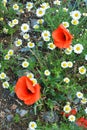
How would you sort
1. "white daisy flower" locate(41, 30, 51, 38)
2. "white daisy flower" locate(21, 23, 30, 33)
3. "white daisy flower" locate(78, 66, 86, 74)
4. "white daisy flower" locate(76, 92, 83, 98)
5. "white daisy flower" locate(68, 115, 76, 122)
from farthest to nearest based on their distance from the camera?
"white daisy flower" locate(21, 23, 30, 33) < "white daisy flower" locate(41, 30, 51, 38) < "white daisy flower" locate(78, 66, 86, 74) < "white daisy flower" locate(76, 92, 83, 98) < "white daisy flower" locate(68, 115, 76, 122)

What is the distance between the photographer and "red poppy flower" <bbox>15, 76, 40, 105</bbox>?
3301 millimetres

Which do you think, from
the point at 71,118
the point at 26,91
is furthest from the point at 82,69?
the point at 26,91

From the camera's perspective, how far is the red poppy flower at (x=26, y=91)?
3.30 metres

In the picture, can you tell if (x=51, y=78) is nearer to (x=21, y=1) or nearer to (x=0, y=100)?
(x=0, y=100)

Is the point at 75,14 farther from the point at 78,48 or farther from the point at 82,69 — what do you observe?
the point at 82,69

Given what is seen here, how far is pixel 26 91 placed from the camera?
3.34 meters

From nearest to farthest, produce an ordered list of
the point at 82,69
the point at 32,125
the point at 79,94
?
1. the point at 32,125
2. the point at 79,94
3. the point at 82,69

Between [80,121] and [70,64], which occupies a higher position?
[70,64]

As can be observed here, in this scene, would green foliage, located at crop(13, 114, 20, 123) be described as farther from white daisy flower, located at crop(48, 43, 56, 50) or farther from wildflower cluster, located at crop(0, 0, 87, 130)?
white daisy flower, located at crop(48, 43, 56, 50)

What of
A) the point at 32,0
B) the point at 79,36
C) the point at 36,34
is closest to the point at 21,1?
the point at 32,0

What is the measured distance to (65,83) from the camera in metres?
3.54

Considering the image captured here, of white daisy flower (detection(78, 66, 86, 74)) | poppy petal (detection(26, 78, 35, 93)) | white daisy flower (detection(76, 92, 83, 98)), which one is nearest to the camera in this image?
poppy petal (detection(26, 78, 35, 93))

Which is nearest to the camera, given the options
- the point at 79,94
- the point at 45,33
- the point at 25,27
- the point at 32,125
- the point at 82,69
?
the point at 32,125

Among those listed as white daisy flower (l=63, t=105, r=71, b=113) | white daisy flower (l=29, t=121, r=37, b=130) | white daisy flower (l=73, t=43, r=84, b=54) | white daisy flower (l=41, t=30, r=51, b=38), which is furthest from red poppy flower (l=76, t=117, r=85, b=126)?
white daisy flower (l=41, t=30, r=51, b=38)
